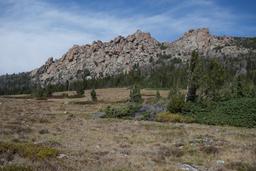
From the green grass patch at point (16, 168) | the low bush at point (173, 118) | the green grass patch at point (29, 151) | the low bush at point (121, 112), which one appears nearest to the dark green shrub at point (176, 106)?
the low bush at point (173, 118)

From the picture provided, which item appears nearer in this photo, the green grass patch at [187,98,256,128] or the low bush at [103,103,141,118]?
the green grass patch at [187,98,256,128]

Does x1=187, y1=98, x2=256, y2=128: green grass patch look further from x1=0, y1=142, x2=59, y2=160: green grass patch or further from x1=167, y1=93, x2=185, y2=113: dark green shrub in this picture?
x1=0, y1=142, x2=59, y2=160: green grass patch

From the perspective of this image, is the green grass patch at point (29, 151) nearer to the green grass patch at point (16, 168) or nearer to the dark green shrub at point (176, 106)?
the green grass patch at point (16, 168)

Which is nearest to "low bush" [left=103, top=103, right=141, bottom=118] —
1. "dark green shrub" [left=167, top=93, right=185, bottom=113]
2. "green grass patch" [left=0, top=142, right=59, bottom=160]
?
"dark green shrub" [left=167, top=93, right=185, bottom=113]

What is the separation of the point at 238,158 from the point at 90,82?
178 meters

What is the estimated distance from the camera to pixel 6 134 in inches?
934

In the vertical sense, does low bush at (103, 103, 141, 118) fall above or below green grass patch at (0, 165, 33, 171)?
below

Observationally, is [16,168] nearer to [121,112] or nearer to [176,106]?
[176,106]

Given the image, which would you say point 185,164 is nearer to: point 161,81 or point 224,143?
point 224,143

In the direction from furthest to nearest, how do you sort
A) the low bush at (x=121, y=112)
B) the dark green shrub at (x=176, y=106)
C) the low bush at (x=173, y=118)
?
the low bush at (x=121, y=112) < the dark green shrub at (x=176, y=106) < the low bush at (x=173, y=118)

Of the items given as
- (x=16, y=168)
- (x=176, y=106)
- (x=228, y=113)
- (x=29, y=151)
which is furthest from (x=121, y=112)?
(x=16, y=168)

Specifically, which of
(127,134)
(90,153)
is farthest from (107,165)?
(127,134)

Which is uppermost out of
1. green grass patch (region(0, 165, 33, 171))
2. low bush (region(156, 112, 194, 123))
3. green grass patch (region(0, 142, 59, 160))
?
green grass patch (region(0, 165, 33, 171))

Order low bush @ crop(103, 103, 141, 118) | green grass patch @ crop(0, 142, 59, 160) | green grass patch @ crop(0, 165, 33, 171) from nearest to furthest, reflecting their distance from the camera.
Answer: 1. green grass patch @ crop(0, 165, 33, 171)
2. green grass patch @ crop(0, 142, 59, 160)
3. low bush @ crop(103, 103, 141, 118)
